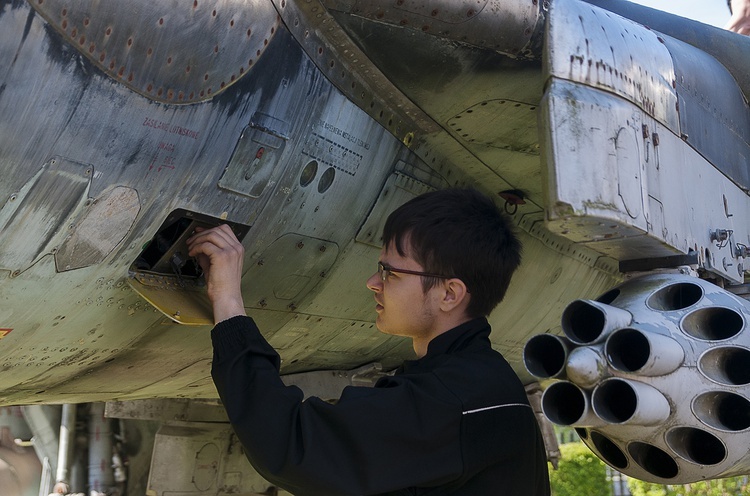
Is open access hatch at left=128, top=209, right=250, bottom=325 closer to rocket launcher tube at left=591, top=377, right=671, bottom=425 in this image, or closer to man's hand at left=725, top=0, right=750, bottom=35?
rocket launcher tube at left=591, top=377, right=671, bottom=425

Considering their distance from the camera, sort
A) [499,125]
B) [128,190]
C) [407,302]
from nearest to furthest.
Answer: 1. [407,302]
2. [128,190]
3. [499,125]

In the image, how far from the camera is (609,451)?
11.6ft

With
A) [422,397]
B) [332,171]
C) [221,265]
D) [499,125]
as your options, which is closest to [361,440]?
[422,397]

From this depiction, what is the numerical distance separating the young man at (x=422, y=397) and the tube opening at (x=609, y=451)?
1.09 metres

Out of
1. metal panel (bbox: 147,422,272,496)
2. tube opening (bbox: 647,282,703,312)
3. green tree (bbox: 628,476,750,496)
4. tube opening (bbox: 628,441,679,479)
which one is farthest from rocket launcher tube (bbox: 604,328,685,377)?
green tree (bbox: 628,476,750,496)

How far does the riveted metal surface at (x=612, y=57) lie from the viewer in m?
3.44

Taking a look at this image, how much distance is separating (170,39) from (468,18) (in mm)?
1252

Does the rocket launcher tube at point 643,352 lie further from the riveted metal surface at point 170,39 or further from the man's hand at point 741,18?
the man's hand at point 741,18

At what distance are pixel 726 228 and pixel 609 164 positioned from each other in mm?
1372

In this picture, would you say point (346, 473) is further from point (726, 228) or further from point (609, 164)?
point (726, 228)

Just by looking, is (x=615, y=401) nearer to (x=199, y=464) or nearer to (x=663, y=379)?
(x=663, y=379)

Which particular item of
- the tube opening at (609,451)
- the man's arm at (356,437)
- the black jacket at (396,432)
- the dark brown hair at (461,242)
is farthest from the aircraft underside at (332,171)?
the man's arm at (356,437)

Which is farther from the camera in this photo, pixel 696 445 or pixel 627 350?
pixel 696 445

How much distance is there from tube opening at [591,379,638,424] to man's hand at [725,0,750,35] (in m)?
8.18
